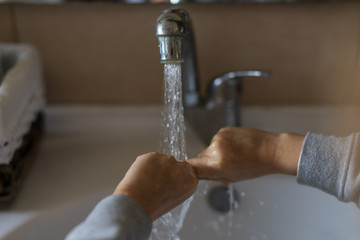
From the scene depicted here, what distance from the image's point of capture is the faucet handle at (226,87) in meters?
0.60

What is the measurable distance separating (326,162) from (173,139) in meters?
0.17

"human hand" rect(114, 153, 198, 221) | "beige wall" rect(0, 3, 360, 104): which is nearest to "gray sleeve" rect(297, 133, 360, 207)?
"human hand" rect(114, 153, 198, 221)

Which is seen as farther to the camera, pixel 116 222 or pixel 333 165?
pixel 333 165

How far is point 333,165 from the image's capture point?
1.44ft

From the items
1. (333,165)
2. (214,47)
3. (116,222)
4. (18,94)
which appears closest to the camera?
(116,222)

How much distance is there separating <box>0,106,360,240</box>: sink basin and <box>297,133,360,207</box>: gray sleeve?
95 mm

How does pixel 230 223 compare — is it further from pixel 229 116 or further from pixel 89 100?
pixel 89 100

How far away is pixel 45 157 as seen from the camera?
0.63 metres

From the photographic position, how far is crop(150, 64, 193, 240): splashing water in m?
0.47

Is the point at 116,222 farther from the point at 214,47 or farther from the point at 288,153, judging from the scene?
the point at 214,47

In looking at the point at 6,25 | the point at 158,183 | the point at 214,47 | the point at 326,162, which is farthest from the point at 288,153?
the point at 6,25

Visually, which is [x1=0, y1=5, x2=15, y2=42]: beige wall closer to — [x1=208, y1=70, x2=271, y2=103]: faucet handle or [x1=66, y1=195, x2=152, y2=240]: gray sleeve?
[x1=208, y1=70, x2=271, y2=103]: faucet handle

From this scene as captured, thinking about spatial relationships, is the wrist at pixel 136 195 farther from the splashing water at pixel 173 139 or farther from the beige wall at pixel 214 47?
the beige wall at pixel 214 47

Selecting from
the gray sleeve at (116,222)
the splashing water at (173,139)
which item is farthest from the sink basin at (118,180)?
the gray sleeve at (116,222)
